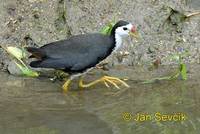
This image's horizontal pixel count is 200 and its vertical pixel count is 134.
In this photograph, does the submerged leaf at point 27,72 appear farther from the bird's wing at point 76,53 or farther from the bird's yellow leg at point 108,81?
the bird's yellow leg at point 108,81

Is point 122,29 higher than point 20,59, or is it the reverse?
point 122,29

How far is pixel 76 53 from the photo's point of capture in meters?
6.82

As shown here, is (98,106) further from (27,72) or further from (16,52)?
(16,52)

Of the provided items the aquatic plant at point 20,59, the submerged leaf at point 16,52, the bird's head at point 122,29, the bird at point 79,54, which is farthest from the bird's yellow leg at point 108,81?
the submerged leaf at point 16,52

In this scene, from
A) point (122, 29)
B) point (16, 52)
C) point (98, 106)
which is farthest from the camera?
point (16, 52)

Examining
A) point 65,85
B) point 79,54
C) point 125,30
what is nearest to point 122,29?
point 125,30

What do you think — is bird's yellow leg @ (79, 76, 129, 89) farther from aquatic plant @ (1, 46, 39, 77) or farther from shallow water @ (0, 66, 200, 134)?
aquatic plant @ (1, 46, 39, 77)

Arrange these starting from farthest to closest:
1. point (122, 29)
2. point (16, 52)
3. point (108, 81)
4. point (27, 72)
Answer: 1. point (16, 52)
2. point (27, 72)
3. point (122, 29)
4. point (108, 81)

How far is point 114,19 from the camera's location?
7.94 metres

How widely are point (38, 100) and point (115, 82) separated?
0.92 m

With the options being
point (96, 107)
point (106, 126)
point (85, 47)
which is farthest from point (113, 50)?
point (106, 126)

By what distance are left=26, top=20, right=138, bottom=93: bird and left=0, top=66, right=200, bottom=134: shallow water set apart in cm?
17

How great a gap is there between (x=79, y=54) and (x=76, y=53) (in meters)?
0.03

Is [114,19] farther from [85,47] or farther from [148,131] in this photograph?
[148,131]
